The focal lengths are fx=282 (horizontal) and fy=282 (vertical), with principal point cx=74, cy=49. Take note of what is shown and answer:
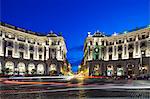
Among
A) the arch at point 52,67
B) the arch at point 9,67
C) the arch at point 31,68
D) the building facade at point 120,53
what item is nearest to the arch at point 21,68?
the arch at point 31,68

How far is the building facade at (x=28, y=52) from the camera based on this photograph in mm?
79625

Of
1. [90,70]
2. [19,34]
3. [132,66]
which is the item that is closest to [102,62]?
[90,70]

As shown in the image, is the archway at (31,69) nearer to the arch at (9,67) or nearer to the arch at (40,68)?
the arch at (40,68)

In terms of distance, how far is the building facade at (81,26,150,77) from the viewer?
3248 inches

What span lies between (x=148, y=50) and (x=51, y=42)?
126ft

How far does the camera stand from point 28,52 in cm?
9306

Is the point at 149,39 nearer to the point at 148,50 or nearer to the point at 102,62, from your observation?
the point at 148,50

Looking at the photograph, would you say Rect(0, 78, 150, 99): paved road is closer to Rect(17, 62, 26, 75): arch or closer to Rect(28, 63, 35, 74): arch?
Rect(17, 62, 26, 75): arch

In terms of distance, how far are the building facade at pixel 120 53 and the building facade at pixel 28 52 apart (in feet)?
40.7

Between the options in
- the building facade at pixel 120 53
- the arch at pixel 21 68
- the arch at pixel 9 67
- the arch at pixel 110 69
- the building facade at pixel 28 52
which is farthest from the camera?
the arch at pixel 110 69

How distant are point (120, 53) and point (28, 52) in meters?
30.4

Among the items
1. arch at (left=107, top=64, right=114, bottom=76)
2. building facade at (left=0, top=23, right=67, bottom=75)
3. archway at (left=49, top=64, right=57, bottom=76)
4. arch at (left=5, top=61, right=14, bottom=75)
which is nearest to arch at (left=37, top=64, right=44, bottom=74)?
building facade at (left=0, top=23, right=67, bottom=75)

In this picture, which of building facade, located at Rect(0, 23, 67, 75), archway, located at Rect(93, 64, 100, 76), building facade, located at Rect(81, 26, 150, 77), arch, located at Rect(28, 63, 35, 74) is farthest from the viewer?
archway, located at Rect(93, 64, 100, 76)

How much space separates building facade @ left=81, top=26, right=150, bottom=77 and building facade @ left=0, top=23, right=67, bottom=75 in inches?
489
